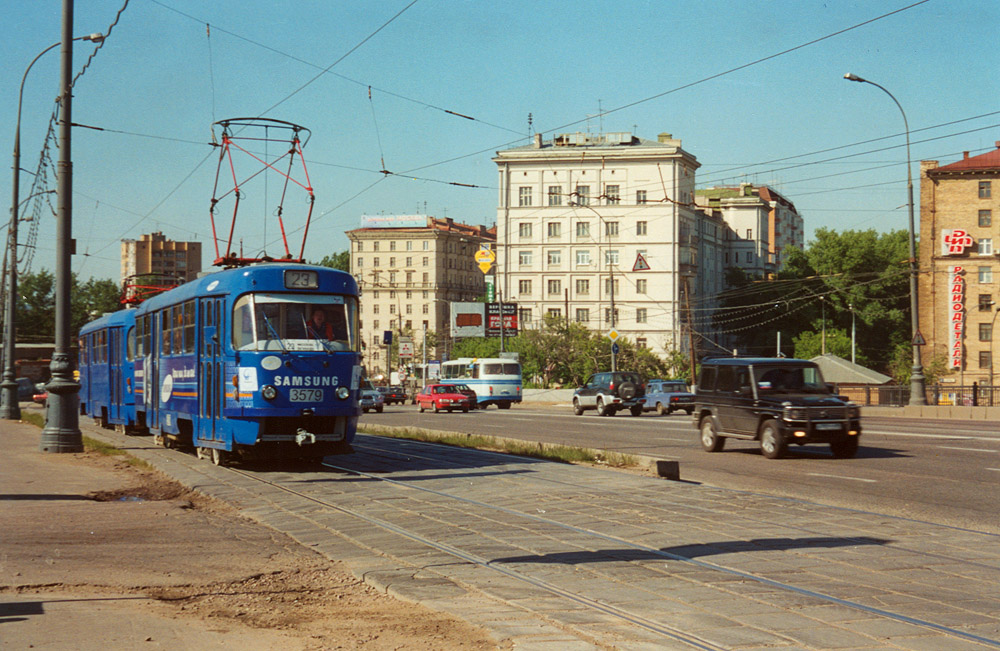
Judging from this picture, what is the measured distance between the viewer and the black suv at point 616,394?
4591cm

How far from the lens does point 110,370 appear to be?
95.4 ft

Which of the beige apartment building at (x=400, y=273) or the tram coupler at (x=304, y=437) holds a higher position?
the beige apartment building at (x=400, y=273)

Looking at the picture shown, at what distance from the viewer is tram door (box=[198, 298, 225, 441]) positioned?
681 inches

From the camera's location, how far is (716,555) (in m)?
9.05

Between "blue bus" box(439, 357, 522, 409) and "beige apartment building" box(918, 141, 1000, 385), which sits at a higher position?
"beige apartment building" box(918, 141, 1000, 385)

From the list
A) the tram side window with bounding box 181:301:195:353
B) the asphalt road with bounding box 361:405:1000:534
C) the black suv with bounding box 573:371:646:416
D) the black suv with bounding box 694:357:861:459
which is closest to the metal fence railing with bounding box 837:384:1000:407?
the black suv with bounding box 573:371:646:416

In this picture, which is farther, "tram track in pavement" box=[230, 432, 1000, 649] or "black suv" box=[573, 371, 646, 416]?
"black suv" box=[573, 371, 646, 416]

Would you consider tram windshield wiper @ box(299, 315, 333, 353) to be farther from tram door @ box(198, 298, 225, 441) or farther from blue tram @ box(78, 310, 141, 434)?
blue tram @ box(78, 310, 141, 434)

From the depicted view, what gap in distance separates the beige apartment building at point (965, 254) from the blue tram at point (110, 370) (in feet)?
222

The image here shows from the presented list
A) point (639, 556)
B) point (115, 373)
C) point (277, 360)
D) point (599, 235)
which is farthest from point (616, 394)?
point (599, 235)

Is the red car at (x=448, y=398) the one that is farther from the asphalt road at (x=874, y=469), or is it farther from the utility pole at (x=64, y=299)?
the utility pole at (x=64, y=299)

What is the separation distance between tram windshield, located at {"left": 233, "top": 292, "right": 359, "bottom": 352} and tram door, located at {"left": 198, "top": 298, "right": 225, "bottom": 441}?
65cm

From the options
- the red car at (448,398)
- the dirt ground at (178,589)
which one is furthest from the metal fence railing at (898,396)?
the dirt ground at (178,589)

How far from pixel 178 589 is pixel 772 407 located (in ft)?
47.1
